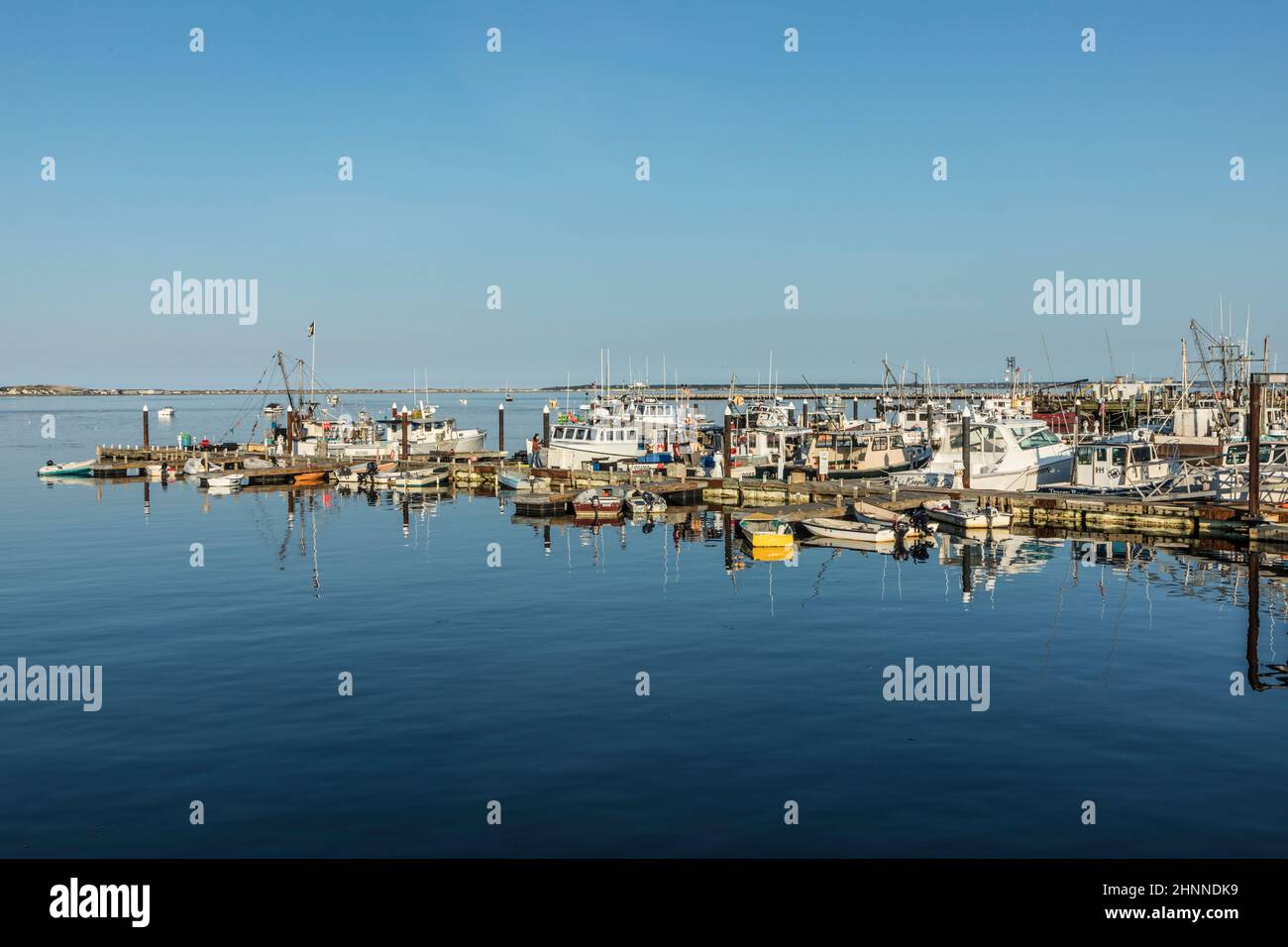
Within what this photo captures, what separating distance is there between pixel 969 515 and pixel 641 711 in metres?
32.1

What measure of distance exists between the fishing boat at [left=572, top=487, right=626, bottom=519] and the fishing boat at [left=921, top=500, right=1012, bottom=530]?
16678 millimetres

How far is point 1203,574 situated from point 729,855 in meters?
30.4

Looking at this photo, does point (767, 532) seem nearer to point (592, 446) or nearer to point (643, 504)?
point (643, 504)

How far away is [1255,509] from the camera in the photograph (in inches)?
1827

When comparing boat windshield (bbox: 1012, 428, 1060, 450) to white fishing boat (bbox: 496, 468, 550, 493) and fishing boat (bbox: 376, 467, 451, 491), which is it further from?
fishing boat (bbox: 376, 467, 451, 491)

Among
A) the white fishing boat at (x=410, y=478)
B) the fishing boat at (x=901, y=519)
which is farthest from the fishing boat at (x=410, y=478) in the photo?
the fishing boat at (x=901, y=519)

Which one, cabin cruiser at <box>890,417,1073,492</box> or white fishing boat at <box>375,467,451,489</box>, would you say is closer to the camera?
cabin cruiser at <box>890,417,1073,492</box>

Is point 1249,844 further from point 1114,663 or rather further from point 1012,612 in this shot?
point 1012,612

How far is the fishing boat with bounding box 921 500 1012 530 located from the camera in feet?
166

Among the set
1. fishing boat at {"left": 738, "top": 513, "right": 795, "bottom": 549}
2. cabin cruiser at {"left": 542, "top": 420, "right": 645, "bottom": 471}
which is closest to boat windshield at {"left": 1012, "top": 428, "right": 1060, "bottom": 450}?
fishing boat at {"left": 738, "top": 513, "right": 795, "bottom": 549}
